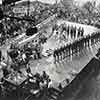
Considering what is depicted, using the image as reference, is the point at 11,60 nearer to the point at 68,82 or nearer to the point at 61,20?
the point at 68,82

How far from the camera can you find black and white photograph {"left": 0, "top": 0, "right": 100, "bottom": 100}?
1432 centimetres

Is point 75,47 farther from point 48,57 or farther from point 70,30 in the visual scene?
point 70,30

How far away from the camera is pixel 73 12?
2839 centimetres

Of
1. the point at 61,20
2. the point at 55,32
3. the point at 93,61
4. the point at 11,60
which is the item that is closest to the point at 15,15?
the point at 61,20

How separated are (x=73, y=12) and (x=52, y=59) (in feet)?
40.7

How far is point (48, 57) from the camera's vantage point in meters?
17.7

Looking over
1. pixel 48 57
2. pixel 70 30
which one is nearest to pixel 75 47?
pixel 48 57

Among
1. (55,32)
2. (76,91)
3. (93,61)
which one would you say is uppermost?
(55,32)

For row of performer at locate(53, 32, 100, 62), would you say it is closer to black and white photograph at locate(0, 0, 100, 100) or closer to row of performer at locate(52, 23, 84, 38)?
black and white photograph at locate(0, 0, 100, 100)

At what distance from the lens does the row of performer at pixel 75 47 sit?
1722cm

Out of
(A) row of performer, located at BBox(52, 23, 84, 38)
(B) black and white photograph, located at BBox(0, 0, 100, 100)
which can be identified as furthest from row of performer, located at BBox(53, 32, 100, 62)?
(A) row of performer, located at BBox(52, 23, 84, 38)

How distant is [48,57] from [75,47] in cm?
225

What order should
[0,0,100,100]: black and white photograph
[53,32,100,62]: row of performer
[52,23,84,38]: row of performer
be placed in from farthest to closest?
1. [52,23,84,38]: row of performer
2. [53,32,100,62]: row of performer
3. [0,0,100,100]: black and white photograph

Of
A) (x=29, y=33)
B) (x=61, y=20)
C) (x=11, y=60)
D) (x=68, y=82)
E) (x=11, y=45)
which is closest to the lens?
(x=68, y=82)
